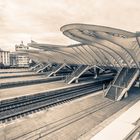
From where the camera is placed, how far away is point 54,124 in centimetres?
1274

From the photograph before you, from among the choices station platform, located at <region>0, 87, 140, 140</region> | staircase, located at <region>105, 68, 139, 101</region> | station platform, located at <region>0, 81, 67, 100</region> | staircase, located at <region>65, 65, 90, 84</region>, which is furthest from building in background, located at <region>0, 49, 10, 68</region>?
station platform, located at <region>0, 87, 140, 140</region>

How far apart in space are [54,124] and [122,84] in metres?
13.6

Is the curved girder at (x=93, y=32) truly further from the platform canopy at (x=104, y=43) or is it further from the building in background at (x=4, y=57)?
the building in background at (x=4, y=57)

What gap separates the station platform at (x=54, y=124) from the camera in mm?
10969

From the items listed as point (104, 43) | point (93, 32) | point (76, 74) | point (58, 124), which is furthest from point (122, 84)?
point (58, 124)

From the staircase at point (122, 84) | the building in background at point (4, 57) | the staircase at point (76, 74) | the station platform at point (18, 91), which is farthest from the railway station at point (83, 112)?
the building in background at point (4, 57)

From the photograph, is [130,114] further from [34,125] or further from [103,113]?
[34,125]

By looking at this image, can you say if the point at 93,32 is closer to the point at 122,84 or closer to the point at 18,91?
the point at 122,84

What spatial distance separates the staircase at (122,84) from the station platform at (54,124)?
3.27m

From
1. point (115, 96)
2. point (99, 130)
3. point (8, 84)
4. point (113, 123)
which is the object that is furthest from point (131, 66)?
point (8, 84)

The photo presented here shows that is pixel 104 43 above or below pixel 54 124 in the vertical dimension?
above

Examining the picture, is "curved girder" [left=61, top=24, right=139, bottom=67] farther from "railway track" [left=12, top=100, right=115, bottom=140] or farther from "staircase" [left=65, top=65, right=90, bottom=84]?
"staircase" [left=65, top=65, right=90, bottom=84]

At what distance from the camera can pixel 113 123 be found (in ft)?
41.3

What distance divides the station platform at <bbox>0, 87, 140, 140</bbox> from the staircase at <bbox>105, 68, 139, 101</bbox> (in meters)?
3.27
